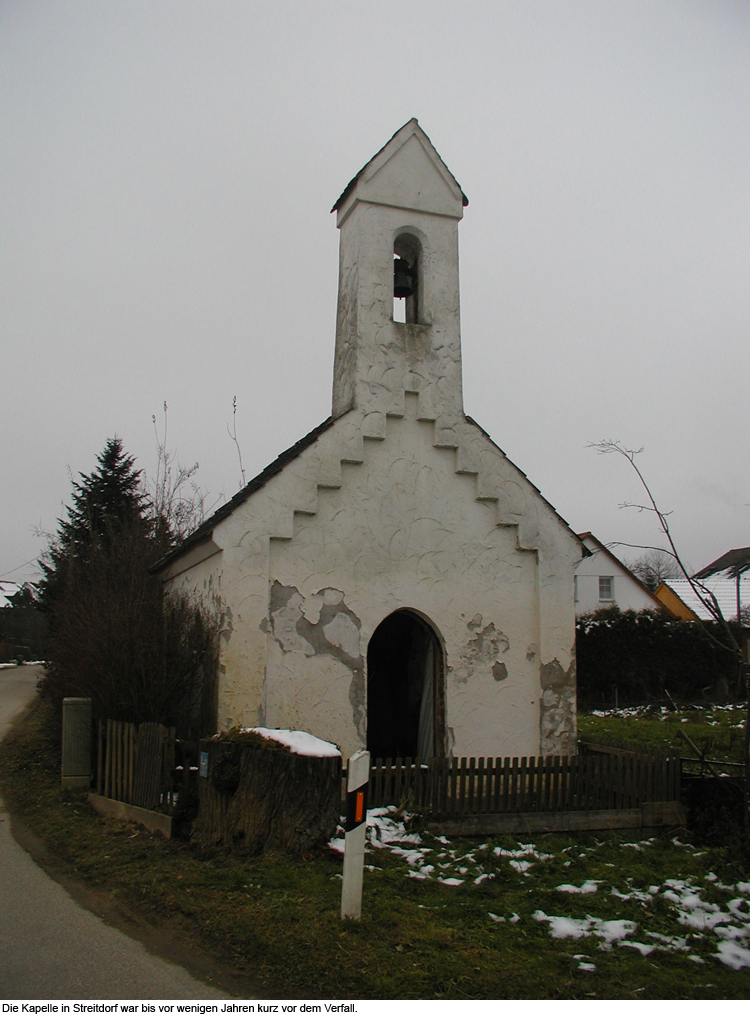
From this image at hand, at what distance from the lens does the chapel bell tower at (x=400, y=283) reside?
12297mm

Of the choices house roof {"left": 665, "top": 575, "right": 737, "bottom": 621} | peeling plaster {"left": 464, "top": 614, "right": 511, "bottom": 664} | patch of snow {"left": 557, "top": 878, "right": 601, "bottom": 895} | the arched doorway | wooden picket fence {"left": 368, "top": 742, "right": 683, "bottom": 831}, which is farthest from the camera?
house roof {"left": 665, "top": 575, "right": 737, "bottom": 621}

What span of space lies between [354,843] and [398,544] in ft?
20.4

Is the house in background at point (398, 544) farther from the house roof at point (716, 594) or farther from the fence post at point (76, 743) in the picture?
the house roof at point (716, 594)

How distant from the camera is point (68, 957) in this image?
5.43 m

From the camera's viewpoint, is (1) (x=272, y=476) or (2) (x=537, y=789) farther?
(1) (x=272, y=476)

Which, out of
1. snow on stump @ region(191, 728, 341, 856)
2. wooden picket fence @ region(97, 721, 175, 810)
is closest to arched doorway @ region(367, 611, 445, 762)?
wooden picket fence @ region(97, 721, 175, 810)

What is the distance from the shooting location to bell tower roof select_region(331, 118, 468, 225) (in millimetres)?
12945

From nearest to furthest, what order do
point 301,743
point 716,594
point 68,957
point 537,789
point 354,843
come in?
point 68,957, point 354,843, point 301,743, point 537,789, point 716,594

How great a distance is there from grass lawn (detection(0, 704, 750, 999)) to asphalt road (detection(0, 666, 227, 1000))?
41 centimetres

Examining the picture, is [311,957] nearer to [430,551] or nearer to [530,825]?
[530,825]

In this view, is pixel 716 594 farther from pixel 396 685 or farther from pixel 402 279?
pixel 402 279

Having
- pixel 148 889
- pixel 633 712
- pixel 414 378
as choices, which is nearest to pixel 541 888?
pixel 148 889

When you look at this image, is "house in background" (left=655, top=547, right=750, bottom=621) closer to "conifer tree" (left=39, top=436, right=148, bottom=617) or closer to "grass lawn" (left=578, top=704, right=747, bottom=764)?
"grass lawn" (left=578, top=704, right=747, bottom=764)

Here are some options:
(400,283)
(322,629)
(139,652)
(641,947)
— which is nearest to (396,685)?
(322,629)
